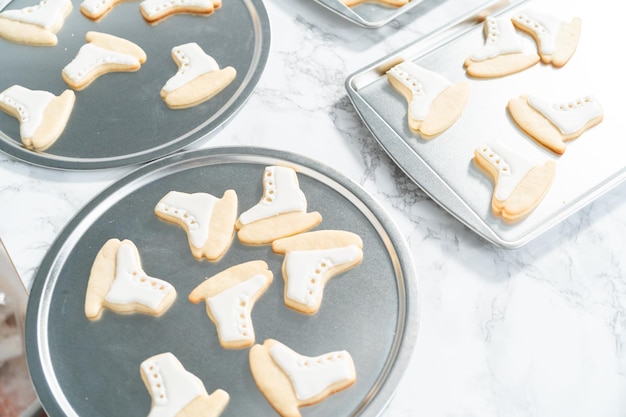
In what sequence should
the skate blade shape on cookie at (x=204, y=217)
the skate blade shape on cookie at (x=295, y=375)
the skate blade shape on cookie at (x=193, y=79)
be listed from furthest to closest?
1. the skate blade shape on cookie at (x=193, y=79)
2. the skate blade shape on cookie at (x=204, y=217)
3. the skate blade shape on cookie at (x=295, y=375)

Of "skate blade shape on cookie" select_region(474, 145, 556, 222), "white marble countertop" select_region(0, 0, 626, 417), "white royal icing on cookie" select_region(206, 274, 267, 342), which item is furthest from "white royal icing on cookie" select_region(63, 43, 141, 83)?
"skate blade shape on cookie" select_region(474, 145, 556, 222)

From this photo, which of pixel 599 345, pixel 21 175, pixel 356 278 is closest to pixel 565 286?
pixel 599 345

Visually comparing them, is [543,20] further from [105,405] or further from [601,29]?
[105,405]

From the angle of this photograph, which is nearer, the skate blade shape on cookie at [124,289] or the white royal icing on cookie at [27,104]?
the skate blade shape on cookie at [124,289]

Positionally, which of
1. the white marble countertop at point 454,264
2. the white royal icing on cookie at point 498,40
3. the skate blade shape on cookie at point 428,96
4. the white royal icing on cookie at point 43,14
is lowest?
the white marble countertop at point 454,264

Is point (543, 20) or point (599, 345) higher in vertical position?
point (543, 20)

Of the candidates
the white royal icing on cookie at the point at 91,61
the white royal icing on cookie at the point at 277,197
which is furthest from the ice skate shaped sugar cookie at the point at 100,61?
the white royal icing on cookie at the point at 277,197

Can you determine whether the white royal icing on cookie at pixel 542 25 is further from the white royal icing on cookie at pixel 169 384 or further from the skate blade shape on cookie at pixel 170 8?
the white royal icing on cookie at pixel 169 384

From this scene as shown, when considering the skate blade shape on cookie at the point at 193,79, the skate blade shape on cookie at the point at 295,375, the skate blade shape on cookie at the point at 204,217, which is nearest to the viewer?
the skate blade shape on cookie at the point at 295,375

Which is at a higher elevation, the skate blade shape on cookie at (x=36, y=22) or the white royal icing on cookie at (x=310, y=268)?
the skate blade shape on cookie at (x=36, y=22)

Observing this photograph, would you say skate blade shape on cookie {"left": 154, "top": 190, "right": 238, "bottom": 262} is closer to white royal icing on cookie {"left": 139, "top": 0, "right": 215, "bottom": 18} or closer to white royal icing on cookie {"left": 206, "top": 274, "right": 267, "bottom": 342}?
white royal icing on cookie {"left": 206, "top": 274, "right": 267, "bottom": 342}
